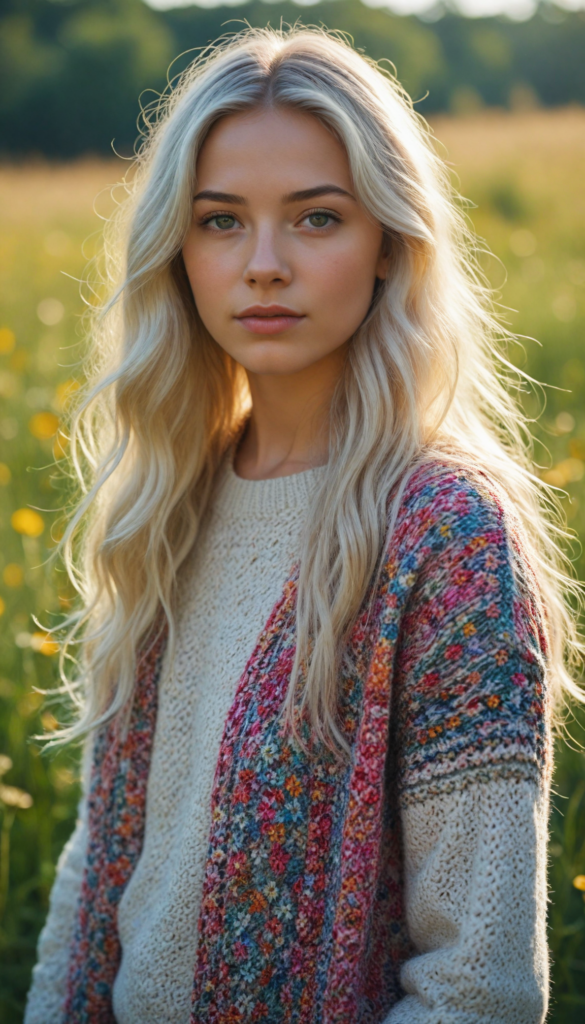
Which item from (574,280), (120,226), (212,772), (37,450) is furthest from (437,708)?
(574,280)

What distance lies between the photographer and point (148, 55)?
26234mm

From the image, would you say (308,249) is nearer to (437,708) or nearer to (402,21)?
(437,708)

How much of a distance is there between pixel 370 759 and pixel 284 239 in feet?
2.50

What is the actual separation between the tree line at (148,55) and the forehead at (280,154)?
69.1ft

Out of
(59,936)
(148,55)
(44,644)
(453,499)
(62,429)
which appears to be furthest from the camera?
(148,55)

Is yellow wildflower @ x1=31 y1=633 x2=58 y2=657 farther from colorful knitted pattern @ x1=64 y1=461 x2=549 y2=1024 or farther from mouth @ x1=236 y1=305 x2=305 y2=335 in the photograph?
mouth @ x1=236 y1=305 x2=305 y2=335

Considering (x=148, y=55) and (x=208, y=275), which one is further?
(x=148, y=55)

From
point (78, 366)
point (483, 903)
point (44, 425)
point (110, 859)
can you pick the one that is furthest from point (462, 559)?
point (78, 366)

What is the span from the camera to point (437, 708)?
3.44 feet

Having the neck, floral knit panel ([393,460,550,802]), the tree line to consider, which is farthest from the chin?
the tree line

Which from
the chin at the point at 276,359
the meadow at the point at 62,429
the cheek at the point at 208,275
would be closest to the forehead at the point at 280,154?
the cheek at the point at 208,275

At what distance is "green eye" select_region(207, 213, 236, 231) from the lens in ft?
4.35

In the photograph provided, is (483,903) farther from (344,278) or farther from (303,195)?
(303,195)

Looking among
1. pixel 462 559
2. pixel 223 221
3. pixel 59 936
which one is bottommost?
pixel 59 936
